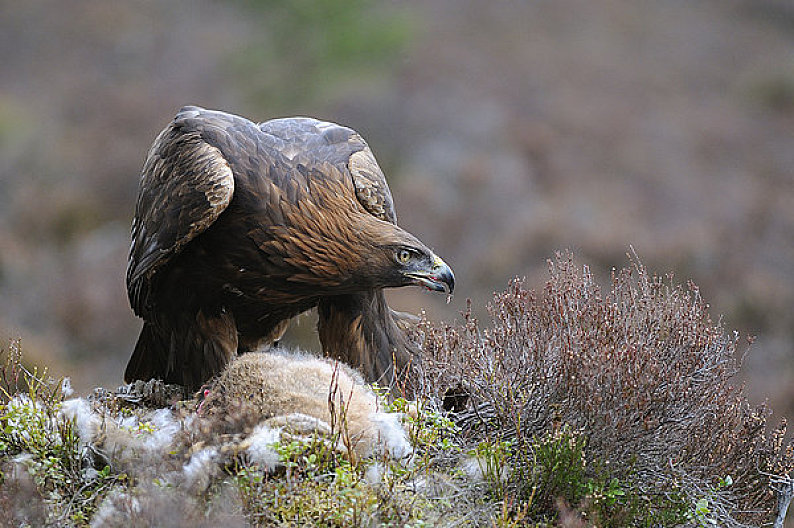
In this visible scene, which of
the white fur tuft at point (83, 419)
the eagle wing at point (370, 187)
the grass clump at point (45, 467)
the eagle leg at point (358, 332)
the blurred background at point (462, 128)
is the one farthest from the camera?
the blurred background at point (462, 128)

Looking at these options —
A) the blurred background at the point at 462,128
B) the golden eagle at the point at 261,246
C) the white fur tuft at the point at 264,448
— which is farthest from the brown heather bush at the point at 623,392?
the blurred background at the point at 462,128

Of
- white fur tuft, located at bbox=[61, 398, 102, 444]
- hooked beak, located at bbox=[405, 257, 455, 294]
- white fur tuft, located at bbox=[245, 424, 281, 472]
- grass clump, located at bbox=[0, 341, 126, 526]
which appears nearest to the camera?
grass clump, located at bbox=[0, 341, 126, 526]

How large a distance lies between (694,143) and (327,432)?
14.6 m

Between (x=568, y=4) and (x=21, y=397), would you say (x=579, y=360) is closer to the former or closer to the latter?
(x=21, y=397)

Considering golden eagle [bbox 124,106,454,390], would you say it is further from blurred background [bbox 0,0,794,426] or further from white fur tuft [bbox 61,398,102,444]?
blurred background [bbox 0,0,794,426]

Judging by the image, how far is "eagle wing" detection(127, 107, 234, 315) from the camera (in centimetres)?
443

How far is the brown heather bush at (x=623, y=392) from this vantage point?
3461mm

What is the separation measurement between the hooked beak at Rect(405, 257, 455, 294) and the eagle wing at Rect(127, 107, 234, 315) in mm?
980

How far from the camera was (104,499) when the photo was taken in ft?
11.1

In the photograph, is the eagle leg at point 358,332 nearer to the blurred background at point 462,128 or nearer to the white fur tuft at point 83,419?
the white fur tuft at point 83,419

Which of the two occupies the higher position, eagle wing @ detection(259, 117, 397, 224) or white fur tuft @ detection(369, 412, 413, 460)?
eagle wing @ detection(259, 117, 397, 224)

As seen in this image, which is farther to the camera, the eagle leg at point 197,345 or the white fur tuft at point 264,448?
the eagle leg at point 197,345

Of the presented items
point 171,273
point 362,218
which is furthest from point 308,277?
point 171,273

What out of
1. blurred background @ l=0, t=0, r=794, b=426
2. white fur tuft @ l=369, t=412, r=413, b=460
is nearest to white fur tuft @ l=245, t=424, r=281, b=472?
white fur tuft @ l=369, t=412, r=413, b=460
